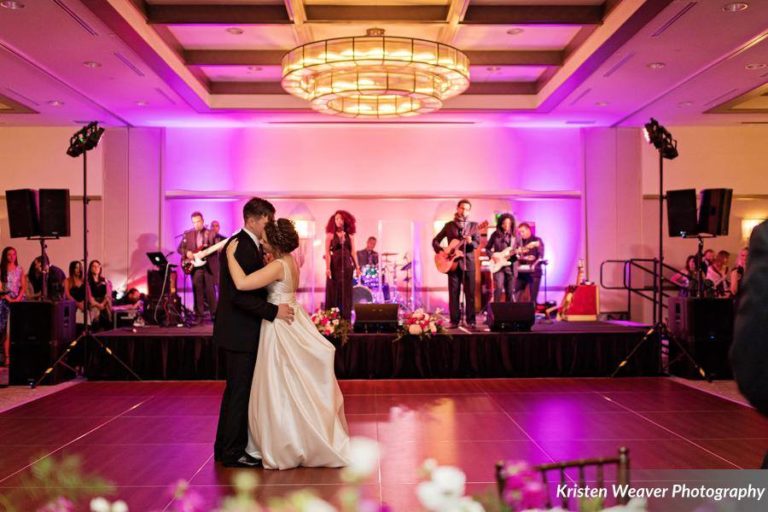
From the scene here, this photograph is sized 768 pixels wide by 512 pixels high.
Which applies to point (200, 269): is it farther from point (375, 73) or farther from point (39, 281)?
point (375, 73)

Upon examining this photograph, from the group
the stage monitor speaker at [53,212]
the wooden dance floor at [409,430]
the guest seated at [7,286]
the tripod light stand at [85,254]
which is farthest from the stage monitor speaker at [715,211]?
the guest seated at [7,286]

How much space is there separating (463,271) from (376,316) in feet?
5.19

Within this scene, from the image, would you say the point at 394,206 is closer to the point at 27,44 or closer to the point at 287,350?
the point at 27,44

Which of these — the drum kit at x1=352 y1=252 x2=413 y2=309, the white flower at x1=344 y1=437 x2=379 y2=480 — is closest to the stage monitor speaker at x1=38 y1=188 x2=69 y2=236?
the drum kit at x1=352 y1=252 x2=413 y2=309

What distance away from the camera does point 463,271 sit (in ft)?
32.2

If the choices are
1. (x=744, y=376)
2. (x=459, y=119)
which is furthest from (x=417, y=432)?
(x=459, y=119)

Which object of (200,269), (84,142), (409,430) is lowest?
(409,430)

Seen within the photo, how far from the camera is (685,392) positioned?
25.7 feet

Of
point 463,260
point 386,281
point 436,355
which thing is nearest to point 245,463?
point 436,355

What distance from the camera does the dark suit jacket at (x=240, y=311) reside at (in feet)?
15.7

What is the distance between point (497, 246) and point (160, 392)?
5272 millimetres

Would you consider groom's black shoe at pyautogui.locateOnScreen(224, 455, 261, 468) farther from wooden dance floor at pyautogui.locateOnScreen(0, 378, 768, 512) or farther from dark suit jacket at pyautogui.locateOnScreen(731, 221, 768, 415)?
dark suit jacket at pyautogui.locateOnScreen(731, 221, 768, 415)

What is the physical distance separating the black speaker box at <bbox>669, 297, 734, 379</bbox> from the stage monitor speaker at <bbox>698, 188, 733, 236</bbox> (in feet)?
2.84

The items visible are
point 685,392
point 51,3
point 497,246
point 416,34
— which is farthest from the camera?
point 497,246
